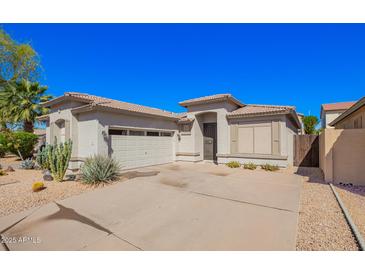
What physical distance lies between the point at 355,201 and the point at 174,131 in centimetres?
1066

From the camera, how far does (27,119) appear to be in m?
15.5

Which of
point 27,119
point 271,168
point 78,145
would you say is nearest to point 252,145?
point 271,168

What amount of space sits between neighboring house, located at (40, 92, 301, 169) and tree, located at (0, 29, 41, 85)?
9.47 metres

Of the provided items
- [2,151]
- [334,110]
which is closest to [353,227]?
[2,151]

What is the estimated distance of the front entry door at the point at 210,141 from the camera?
1370cm

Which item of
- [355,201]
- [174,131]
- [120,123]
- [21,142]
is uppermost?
[120,123]

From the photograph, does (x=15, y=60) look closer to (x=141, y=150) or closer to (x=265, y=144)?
(x=141, y=150)

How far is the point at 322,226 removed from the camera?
3631 mm

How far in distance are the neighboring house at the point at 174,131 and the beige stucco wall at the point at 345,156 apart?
10.6 feet

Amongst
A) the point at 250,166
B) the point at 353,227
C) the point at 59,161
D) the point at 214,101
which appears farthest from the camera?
the point at 214,101

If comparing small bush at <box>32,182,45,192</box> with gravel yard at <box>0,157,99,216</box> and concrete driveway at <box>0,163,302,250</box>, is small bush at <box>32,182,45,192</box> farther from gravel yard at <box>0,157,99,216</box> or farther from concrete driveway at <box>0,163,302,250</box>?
concrete driveway at <box>0,163,302,250</box>

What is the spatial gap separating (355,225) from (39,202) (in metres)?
8.03

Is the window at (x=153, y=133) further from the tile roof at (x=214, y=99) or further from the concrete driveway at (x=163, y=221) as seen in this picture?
the concrete driveway at (x=163, y=221)

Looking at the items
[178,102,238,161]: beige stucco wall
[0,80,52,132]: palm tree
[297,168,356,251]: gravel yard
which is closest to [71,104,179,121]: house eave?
[178,102,238,161]: beige stucco wall
